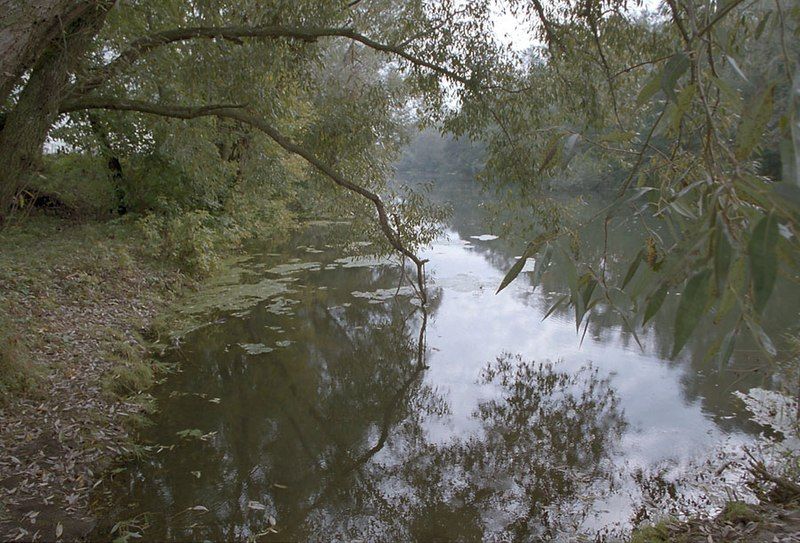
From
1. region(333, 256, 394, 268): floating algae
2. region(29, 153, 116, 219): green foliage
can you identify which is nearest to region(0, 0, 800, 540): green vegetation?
region(29, 153, 116, 219): green foliage

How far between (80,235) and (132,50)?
4847 millimetres

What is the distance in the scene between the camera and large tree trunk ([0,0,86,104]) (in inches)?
116

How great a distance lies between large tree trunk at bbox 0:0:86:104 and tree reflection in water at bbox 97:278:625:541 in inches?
108

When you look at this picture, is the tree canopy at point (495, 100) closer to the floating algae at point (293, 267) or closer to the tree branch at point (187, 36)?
the tree branch at point (187, 36)

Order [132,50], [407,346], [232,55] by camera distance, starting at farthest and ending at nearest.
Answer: [407,346], [232,55], [132,50]

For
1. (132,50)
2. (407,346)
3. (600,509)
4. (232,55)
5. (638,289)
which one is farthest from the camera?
(407,346)

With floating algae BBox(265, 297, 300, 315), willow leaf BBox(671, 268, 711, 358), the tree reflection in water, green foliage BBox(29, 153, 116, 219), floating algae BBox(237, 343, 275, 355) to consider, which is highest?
green foliage BBox(29, 153, 116, 219)

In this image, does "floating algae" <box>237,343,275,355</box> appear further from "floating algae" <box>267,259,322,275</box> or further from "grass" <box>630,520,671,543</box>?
"grass" <box>630,520,671,543</box>

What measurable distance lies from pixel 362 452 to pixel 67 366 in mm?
2701

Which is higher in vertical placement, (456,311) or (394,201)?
(394,201)

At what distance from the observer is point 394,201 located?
725 cm

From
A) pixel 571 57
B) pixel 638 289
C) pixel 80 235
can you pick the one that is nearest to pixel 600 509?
pixel 638 289

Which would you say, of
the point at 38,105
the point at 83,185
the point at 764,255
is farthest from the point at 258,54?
the point at 83,185

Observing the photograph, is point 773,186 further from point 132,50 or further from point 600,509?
point 132,50
